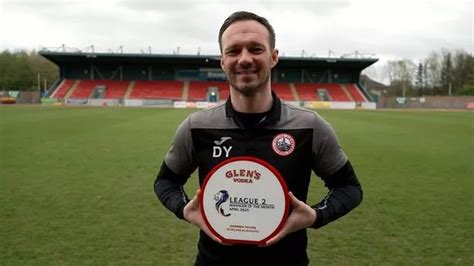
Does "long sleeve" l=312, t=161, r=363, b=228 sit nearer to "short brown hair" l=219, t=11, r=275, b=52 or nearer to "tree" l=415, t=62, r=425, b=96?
"short brown hair" l=219, t=11, r=275, b=52

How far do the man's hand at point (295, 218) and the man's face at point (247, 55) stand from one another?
576 mm

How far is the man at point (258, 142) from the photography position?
2.15 metres

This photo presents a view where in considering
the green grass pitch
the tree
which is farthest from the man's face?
the tree

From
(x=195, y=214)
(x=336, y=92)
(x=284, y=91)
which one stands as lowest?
(x=195, y=214)

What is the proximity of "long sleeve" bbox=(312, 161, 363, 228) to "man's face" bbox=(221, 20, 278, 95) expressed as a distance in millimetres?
665

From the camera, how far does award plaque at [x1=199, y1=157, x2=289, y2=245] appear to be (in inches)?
77.1

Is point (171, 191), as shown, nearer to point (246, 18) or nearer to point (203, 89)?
point (246, 18)

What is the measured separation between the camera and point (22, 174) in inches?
392

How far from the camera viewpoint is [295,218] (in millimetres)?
2004

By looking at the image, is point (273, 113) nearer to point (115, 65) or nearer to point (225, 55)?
point (225, 55)

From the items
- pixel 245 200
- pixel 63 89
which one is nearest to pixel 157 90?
pixel 63 89

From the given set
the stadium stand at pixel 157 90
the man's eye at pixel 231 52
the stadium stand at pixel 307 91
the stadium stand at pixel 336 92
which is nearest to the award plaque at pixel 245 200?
the man's eye at pixel 231 52

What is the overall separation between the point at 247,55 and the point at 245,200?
677 millimetres

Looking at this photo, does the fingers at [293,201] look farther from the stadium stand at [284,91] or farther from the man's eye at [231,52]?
the stadium stand at [284,91]
